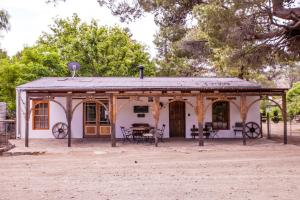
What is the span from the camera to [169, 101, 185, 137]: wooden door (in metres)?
20.1

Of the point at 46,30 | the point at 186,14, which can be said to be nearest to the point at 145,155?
the point at 186,14

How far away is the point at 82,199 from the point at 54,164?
500cm

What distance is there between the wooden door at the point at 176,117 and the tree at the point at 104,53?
457 inches

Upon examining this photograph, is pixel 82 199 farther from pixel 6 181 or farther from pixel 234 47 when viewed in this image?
pixel 234 47

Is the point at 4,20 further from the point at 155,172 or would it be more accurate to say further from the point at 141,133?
the point at 155,172

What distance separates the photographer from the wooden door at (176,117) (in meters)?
20.1

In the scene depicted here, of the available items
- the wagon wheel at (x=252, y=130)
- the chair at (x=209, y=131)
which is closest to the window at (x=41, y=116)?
the chair at (x=209, y=131)

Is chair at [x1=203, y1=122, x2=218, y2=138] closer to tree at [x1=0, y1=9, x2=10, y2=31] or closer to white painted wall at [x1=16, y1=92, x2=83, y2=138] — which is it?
white painted wall at [x1=16, y1=92, x2=83, y2=138]

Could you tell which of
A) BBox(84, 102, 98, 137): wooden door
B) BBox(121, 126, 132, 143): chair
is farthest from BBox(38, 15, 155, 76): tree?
BBox(121, 126, 132, 143): chair

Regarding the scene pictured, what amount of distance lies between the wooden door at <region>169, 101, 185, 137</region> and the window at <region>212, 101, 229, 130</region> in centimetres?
153

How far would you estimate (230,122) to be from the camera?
789 inches

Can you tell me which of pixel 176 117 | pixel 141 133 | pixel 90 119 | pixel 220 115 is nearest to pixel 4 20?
pixel 90 119

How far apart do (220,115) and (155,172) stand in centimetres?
1039

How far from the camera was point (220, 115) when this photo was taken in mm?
20109
